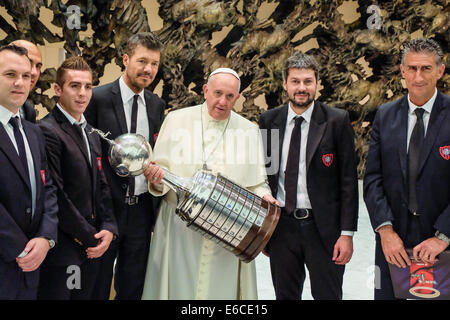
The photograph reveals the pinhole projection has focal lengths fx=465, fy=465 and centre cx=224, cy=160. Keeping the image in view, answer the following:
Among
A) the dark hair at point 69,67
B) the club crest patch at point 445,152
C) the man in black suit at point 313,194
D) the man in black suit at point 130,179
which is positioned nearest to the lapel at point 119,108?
the man in black suit at point 130,179

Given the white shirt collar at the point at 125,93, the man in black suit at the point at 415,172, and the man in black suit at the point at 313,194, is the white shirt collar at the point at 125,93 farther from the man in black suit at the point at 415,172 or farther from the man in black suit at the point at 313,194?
the man in black suit at the point at 415,172

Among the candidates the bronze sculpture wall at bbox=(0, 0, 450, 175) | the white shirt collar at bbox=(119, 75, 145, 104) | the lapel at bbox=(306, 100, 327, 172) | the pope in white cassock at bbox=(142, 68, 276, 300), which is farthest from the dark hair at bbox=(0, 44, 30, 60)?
the bronze sculpture wall at bbox=(0, 0, 450, 175)

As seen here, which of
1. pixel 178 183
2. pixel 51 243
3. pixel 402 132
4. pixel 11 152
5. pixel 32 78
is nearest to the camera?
pixel 11 152

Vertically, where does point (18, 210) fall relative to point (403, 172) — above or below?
Result: below

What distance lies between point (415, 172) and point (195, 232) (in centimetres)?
132

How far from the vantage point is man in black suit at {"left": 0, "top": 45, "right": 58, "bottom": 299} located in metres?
2.14

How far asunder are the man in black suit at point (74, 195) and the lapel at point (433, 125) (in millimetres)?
1818

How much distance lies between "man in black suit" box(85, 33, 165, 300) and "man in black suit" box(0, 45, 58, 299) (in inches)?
25.3

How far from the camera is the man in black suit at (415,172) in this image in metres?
2.55

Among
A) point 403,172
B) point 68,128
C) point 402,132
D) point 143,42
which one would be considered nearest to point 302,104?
point 402,132

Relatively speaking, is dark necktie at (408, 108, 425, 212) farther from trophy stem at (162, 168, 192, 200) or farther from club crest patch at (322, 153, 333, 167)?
trophy stem at (162, 168, 192, 200)

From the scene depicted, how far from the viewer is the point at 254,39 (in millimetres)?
6531

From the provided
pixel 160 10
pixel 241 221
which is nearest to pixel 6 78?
pixel 241 221

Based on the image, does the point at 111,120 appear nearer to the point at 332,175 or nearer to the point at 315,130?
the point at 315,130
